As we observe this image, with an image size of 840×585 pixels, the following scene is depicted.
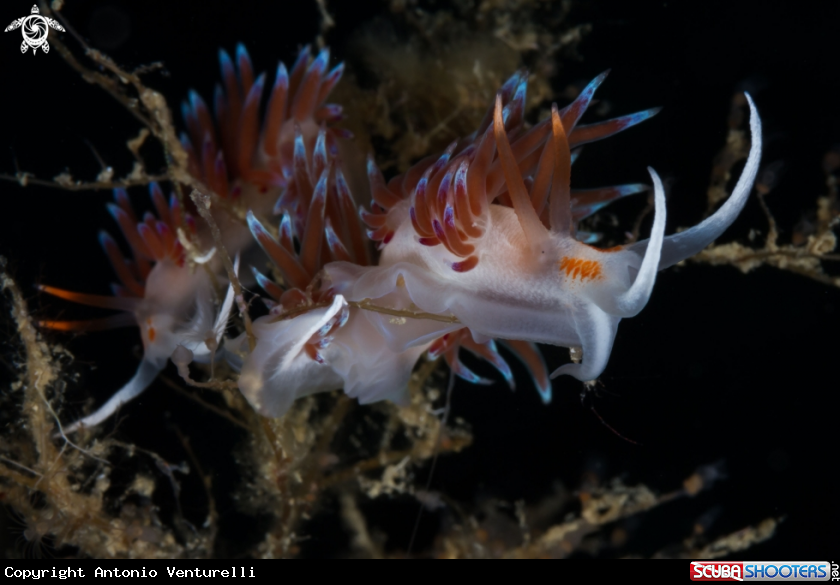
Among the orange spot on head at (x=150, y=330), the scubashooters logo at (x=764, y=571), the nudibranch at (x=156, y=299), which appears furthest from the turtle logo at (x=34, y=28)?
the scubashooters logo at (x=764, y=571)

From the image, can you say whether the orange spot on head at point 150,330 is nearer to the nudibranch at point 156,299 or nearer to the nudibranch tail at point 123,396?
the nudibranch at point 156,299

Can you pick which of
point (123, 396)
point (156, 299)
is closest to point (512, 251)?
point (156, 299)

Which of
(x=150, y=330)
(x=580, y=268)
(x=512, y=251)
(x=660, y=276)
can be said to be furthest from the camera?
(x=660, y=276)

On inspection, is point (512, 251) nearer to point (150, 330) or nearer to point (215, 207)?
point (215, 207)

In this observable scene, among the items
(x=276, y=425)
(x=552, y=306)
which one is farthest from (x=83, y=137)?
(x=552, y=306)

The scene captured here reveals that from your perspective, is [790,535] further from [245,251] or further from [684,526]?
[245,251]
